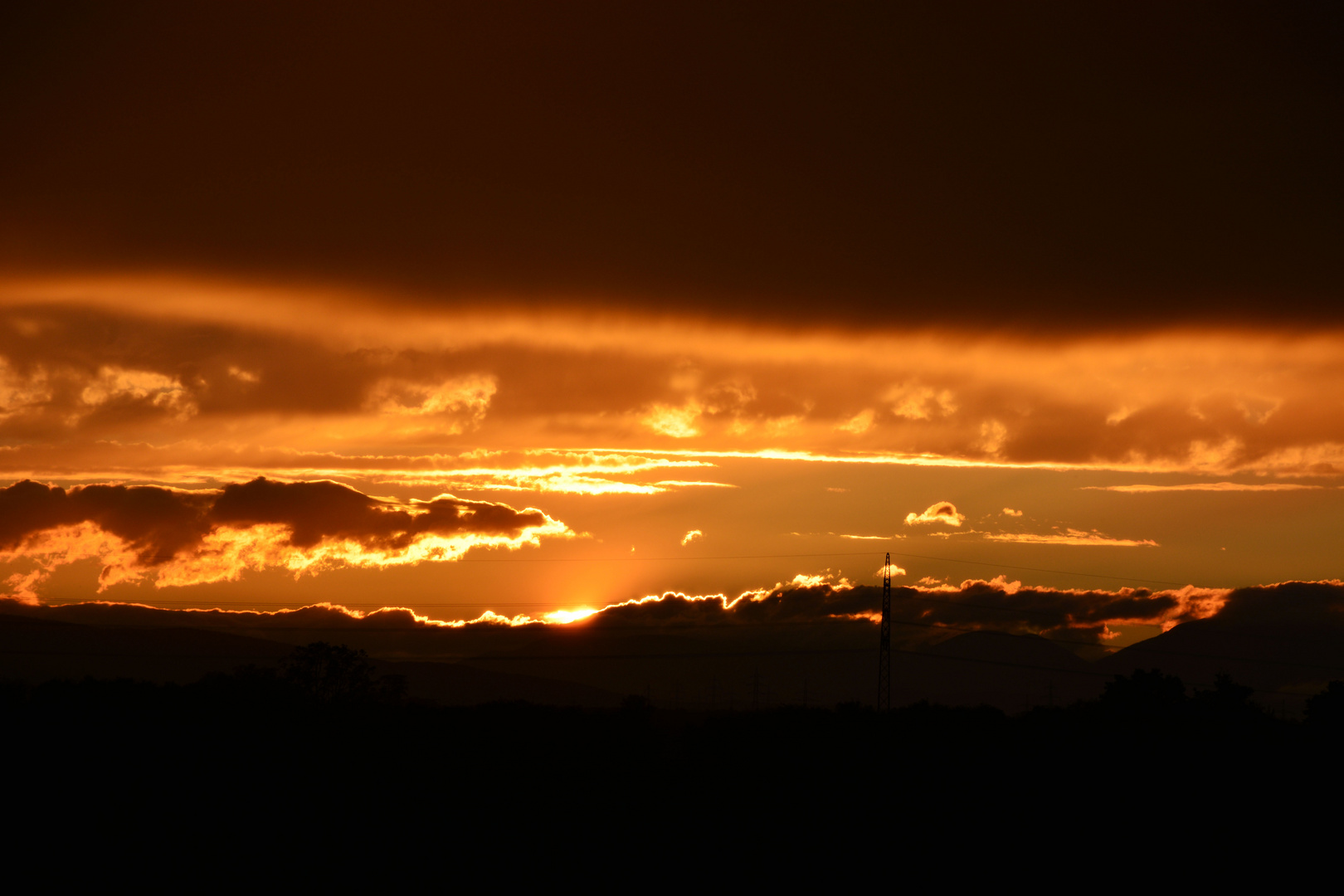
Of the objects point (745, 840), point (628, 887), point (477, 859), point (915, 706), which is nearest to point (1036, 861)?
point (745, 840)

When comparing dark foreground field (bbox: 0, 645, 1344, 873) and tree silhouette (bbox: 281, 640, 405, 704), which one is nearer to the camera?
dark foreground field (bbox: 0, 645, 1344, 873)

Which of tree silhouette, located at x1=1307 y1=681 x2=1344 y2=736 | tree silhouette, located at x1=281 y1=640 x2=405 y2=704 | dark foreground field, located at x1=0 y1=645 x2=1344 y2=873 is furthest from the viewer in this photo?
tree silhouette, located at x1=281 y1=640 x2=405 y2=704

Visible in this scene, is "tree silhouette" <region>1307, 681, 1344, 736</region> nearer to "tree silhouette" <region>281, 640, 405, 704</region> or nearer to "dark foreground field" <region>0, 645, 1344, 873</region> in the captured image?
"dark foreground field" <region>0, 645, 1344, 873</region>

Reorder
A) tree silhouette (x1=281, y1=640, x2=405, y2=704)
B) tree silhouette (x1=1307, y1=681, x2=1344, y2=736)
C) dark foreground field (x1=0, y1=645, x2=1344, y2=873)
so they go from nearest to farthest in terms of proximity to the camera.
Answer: dark foreground field (x1=0, y1=645, x2=1344, y2=873) < tree silhouette (x1=1307, y1=681, x2=1344, y2=736) < tree silhouette (x1=281, y1=640, x2=405, y2=704)

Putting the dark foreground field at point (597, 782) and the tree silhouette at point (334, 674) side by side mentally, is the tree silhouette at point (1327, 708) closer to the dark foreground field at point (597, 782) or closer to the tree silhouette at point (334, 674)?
the dark foreground field at point (597, 782)

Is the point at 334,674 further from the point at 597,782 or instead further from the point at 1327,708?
the point at 1327,708

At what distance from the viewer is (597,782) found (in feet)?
189

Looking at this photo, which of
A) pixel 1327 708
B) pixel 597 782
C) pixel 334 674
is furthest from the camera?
pixel 334 674

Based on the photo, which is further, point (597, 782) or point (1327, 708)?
point (1327, 708)

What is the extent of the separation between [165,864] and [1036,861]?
36856 millimetres

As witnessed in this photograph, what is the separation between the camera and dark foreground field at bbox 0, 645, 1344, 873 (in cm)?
4847

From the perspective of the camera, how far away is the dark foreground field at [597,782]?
48469 mm

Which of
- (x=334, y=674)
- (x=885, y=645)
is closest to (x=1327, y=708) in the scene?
(x=885, y=645)

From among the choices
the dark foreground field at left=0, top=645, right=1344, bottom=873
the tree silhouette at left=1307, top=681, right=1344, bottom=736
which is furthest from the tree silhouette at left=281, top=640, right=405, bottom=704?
the tree silhouette at left=1307, top=681, right=1344, bottom=736
